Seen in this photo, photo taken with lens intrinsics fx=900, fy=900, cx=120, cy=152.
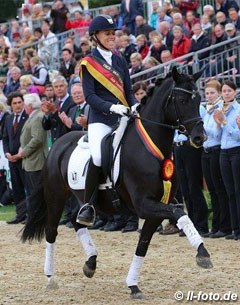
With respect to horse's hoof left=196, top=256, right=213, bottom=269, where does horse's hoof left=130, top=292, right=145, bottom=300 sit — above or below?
below

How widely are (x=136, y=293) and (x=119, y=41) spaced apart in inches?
475

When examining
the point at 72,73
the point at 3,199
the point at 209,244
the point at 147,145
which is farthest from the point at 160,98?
the point at 72,73

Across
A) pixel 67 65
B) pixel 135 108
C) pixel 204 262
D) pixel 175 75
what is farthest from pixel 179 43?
pixel 204 262

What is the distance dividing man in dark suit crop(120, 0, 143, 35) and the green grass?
6.46m

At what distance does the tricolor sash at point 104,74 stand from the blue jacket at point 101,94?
0.18 feet

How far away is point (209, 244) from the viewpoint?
Answer: 42.3 feet

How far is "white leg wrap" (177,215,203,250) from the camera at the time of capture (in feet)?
28.7

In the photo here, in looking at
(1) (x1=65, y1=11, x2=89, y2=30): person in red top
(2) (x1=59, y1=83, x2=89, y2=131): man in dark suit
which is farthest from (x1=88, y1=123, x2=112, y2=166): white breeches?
(1) (x1=65, y1=11, x2=89, y2=30): person in red top

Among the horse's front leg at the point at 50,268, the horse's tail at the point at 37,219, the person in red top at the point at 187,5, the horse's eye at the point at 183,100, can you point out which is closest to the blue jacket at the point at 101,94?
the horse's eye at the point at 183,100

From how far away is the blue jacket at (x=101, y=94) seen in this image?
389 inches

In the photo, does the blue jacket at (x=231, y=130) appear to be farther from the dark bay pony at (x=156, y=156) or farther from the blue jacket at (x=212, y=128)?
the dark bay pony at (x=156, y=156)

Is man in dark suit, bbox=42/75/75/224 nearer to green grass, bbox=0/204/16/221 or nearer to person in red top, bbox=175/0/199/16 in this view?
green grass, bbox=0/204/16/221

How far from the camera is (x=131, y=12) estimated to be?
23.2m

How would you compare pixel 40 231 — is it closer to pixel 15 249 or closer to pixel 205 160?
pixel 15 249
